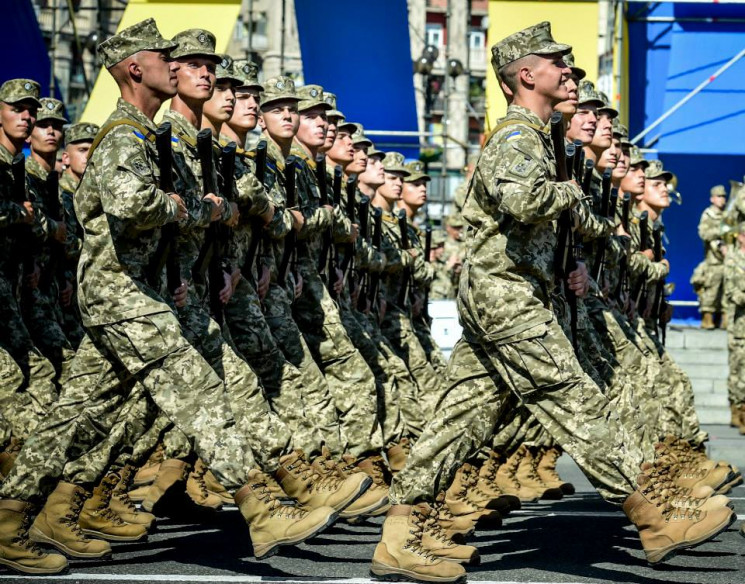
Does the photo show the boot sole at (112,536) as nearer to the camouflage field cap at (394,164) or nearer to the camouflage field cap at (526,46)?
the camouflage field cap at (526,46)

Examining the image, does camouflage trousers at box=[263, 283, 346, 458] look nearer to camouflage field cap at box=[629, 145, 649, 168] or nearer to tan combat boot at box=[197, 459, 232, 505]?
tan combat boot at box=[197, 459, 232, 505]

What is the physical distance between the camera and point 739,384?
47.9 ft

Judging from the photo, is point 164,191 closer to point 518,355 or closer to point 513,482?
point 518,355

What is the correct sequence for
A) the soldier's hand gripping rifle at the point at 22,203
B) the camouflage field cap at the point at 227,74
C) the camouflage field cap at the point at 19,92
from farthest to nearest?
the camouflage field cap at the point at 19,92, the soldier's hand gripping rifle at the point at 22,203, the camouflage field cap at the point at 227,74

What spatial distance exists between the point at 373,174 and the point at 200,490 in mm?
3805

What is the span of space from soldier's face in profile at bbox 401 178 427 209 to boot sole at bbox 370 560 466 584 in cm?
711

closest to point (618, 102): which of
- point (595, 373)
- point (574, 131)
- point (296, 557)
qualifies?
point (574, 131)

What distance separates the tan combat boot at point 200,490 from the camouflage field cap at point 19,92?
2.78 metres

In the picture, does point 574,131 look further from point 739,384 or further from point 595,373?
point 739,384

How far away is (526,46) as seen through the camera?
6.61 meters

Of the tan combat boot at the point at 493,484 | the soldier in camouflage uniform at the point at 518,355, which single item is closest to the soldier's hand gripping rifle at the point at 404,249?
the tan combat boot at the point at 493,484

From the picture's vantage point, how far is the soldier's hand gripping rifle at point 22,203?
354 inches

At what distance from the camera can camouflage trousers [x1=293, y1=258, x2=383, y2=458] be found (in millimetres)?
9078

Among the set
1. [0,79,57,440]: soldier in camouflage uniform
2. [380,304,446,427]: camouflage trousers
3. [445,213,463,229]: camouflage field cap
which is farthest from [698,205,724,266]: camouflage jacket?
[0,79,57,440]: soldier in camouflage uniform
